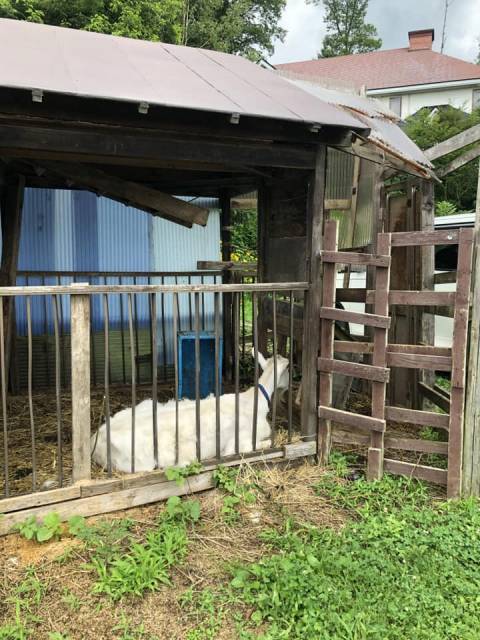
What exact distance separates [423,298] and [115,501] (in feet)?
8.61

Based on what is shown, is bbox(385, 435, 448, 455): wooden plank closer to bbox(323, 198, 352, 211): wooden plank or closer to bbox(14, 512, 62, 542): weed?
bbox(14, 512, 62, 542): weed

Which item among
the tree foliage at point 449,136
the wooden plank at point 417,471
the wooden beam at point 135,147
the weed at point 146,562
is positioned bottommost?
the weed at point 146,562

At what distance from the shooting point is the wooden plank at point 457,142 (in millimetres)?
4371

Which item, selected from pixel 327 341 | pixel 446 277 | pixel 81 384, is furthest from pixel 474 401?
pixel 81 384

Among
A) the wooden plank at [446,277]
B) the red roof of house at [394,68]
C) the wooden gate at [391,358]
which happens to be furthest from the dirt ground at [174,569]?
the red roof of house at [394,68]

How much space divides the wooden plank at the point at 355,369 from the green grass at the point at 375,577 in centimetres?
93

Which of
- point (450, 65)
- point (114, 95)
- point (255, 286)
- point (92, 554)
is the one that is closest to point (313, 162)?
point (255, 286)

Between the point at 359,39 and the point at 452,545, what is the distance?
123 feet

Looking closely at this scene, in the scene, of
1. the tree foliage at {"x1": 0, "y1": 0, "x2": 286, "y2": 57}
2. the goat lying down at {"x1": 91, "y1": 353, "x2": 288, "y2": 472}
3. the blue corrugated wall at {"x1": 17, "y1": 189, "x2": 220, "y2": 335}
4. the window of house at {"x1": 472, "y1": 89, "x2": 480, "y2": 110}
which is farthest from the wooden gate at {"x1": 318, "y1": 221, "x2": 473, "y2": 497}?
the window of house at {"x1": 472, "y1": 89, "x2": 480, "y2": 110}

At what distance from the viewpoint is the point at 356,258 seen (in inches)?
148

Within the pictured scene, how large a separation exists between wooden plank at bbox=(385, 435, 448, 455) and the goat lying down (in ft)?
3.27

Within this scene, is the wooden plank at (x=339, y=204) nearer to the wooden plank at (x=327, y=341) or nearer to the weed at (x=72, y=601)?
the wooden plank at (x=327, y=341)

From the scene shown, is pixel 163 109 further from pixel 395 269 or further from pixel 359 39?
pixel 359 39

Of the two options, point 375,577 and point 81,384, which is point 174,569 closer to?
point 375,577
